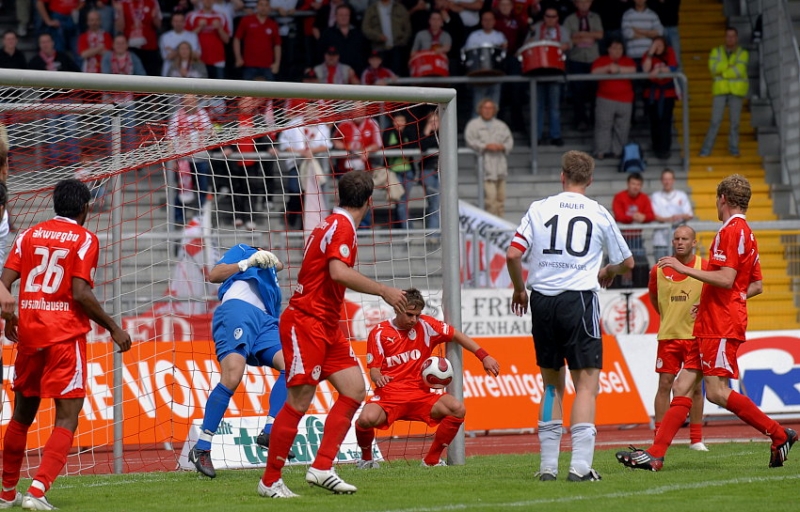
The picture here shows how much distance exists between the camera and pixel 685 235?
36.2 ft

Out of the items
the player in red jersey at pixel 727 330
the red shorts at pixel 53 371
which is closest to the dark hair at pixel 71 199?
the red shorts at pixel 53 371

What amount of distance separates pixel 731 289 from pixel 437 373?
233 centimetres

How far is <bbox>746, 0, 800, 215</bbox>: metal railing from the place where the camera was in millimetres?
20984

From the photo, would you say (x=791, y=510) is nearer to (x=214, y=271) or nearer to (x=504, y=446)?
(x=214, y=271)

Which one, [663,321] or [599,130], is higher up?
[599,130]

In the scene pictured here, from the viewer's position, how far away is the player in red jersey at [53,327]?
24.8 feet

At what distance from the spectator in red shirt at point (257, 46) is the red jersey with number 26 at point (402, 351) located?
11.1 meters

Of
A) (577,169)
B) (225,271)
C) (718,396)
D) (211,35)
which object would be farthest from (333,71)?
(577,169)

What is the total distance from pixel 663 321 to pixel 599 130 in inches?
399

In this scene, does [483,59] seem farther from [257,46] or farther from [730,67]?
[730,67]

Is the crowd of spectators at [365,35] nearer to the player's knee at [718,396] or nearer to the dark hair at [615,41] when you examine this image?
the dark hair at [615,41]

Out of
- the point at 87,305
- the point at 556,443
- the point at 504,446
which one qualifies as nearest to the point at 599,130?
the point at 504,446

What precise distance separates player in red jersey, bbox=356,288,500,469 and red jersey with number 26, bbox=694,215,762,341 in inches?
68.5

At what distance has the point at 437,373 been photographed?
9.74 m
